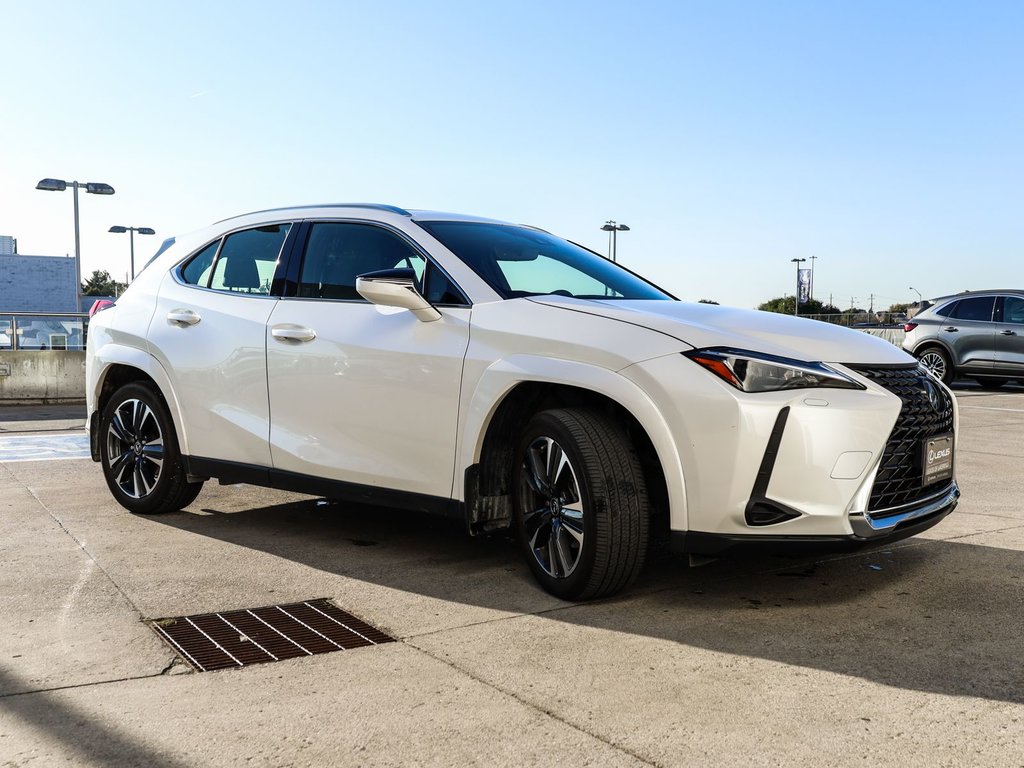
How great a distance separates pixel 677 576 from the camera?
4.55 metres

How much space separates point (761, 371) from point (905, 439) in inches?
27.3

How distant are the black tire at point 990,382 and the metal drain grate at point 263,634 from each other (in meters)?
15.7

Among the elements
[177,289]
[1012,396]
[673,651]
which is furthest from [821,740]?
[1012,396]

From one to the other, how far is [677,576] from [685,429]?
109cm

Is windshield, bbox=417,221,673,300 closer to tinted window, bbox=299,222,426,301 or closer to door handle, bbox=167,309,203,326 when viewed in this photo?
tinted window, bbox=299,222,426,301

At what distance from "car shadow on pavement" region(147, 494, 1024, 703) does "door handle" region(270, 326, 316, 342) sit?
3.51 ft

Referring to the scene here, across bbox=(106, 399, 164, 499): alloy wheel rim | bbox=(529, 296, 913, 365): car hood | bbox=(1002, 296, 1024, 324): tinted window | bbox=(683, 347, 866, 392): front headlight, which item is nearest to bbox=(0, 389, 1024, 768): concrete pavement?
bbox=(106, 399, 164, 499): alloy wheel rim

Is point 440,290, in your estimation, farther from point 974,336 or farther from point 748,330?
point 974,336

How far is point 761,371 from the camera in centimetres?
370

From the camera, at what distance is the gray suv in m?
16.7

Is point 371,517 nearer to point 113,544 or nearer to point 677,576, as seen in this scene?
point 113,544

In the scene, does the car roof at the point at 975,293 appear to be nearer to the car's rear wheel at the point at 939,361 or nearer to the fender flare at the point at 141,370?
the car's rear wheel at the point at 939,361

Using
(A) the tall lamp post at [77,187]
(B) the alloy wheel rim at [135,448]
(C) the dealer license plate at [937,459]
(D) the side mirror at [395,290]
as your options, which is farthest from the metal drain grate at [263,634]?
(A) the tall lamp post at [77,187]

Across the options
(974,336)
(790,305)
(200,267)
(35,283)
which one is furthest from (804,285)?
(200,267)
